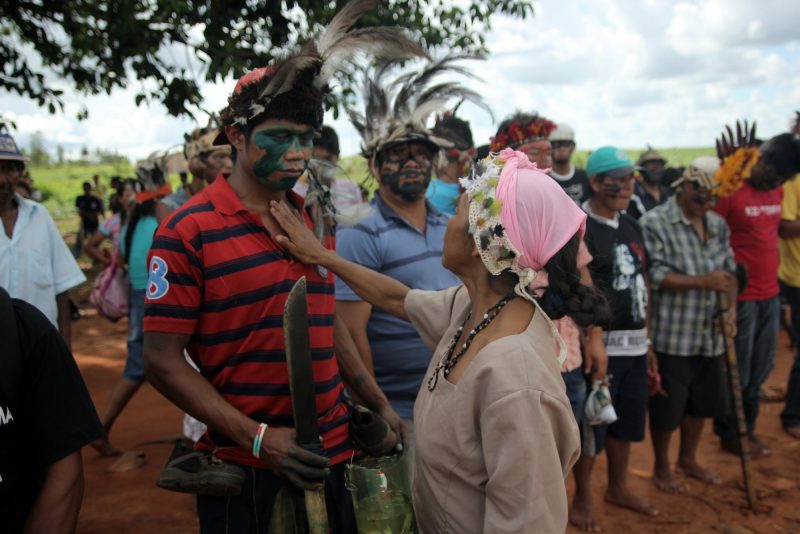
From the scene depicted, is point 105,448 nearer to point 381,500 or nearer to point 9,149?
point 9,149

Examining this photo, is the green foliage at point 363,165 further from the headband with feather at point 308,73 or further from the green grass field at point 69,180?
the green grass field at point 69,180

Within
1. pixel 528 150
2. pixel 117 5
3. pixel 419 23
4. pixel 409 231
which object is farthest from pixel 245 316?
pixel 419 23

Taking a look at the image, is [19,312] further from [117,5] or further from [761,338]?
[761,338]

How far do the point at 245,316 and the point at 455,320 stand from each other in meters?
0.69

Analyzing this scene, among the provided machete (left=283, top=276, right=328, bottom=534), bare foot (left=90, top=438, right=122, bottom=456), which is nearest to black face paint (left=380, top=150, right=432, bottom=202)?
machete (left=283, top=276, right=328, bottom=534)

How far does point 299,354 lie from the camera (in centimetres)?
191

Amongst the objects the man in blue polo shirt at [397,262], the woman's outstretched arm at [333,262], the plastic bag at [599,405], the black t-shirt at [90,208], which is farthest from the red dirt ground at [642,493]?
the black t-shirt at [90,208]

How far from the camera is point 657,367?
4957mm

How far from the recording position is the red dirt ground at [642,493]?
4.52 m

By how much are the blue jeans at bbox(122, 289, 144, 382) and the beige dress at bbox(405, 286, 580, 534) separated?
381 cm

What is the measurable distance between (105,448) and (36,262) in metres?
2.33

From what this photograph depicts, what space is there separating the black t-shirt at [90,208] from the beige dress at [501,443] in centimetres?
1581

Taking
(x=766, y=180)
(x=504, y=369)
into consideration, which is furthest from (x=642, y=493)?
(x=504, y=369)

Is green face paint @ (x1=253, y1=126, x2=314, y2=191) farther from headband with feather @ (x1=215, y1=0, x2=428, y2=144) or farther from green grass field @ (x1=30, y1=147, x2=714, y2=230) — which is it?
green grass field @ (x1=30, y1=147, x2=714, y2=230)
